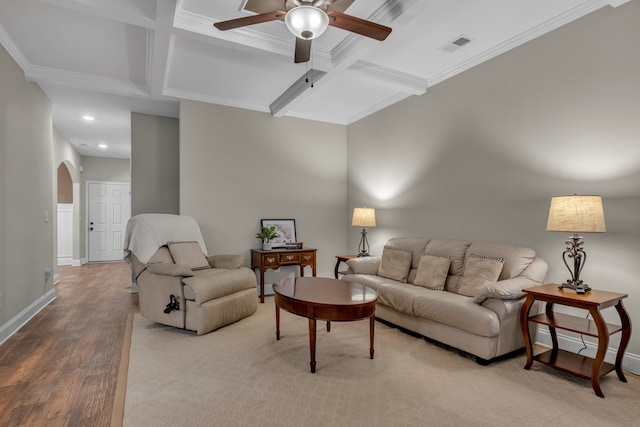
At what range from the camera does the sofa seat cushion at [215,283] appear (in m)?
3.21

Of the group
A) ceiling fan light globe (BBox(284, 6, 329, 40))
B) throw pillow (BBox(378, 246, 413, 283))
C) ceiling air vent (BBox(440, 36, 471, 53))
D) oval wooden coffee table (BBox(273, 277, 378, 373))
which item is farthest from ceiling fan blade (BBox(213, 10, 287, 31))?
throw pillow (BBox(378, 246, 413, 283))

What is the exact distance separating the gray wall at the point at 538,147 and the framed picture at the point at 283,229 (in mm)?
1568

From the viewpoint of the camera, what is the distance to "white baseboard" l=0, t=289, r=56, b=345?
3092 mm

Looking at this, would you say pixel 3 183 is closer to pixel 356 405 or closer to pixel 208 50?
pixel 208 50

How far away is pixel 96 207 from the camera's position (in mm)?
8422

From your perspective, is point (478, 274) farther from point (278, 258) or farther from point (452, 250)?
point (278, 258)

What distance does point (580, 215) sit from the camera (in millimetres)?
2350

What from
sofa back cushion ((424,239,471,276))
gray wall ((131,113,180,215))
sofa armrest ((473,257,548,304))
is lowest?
sofa armrest ((473,257,548,304))

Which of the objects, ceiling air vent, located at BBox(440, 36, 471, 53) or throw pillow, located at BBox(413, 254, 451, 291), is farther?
throw pillow, located at BBox(413, 254, 451, 291)

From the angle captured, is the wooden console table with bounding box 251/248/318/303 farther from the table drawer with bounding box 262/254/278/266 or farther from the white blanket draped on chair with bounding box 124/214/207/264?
the white blanket draped on chair with bounding box 124/214/207/264

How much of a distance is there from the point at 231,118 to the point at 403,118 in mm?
2384

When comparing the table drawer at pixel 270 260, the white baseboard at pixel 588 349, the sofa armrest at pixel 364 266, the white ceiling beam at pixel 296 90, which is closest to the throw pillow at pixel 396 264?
the sofa armrest at pixel 364 266

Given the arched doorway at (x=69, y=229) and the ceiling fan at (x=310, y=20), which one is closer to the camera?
the ceiling fan at (x=310, y=20)

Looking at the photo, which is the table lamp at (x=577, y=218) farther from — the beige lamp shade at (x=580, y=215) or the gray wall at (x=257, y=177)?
the gray wall at (x=257, y=177)
